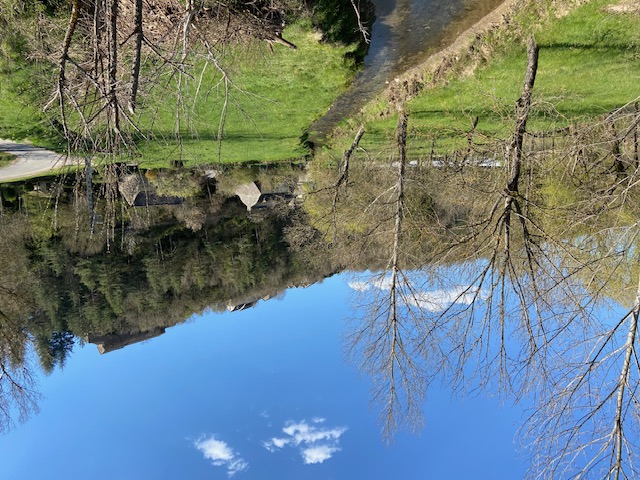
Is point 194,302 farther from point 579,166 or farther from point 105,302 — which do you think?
point 579,166

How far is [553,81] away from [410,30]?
403 cm

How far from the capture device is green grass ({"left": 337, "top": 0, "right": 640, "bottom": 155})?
10500 mm

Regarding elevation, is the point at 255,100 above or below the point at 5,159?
below

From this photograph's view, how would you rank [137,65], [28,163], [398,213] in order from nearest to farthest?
[137,65] < [398,213] < [28,163]

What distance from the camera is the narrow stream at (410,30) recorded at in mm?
12094

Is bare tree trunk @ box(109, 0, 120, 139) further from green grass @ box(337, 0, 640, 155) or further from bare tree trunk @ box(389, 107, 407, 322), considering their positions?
green grass @ box(337, 0, 640, 155)

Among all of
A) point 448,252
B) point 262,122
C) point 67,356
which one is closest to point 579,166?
point 448,252

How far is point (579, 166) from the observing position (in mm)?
11586

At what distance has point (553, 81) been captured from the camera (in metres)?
11.7

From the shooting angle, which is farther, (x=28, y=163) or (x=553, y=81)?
(x=28, y=163)

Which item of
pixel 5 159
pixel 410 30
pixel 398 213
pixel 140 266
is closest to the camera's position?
pixel 398 213

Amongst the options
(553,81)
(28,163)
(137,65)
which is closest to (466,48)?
(553,81)

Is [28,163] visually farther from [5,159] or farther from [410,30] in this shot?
[410,30]

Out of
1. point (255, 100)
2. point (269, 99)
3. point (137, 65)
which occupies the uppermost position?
point (255, 100)
